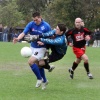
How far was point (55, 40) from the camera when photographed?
9.91 meters

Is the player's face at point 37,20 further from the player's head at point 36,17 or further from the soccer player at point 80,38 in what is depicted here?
the soccer player at point 80,38

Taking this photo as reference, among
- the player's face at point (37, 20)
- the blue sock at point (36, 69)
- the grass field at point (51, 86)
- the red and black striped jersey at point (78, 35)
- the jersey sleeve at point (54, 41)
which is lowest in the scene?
the grass field at point (51, 86)

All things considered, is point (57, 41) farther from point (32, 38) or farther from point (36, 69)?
point (36, 69)

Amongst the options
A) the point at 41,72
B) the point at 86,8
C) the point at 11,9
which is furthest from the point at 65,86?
the point at 11,9

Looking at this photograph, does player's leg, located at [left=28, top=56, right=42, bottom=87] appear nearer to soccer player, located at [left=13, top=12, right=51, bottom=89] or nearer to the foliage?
soccer player, located at [left=13, top=12, right=51, bottom=89]

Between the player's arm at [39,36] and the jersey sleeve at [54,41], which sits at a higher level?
the player's arm at [39,36]

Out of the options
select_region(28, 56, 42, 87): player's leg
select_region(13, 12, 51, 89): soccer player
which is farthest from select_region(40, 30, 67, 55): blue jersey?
select_region(28, 56, 42, 87): player's leg

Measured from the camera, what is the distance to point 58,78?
12305mm

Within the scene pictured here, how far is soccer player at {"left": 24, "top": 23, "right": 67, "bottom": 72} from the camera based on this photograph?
987 cm

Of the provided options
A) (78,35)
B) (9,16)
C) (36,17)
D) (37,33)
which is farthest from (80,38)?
(9,16)

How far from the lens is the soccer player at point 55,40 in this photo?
987 cm

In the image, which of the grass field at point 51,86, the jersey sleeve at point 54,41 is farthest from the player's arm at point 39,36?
the grass field at point 51,86

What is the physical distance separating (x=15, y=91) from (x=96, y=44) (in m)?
29.4

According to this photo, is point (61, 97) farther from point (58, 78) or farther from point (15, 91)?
point (58, 78)
